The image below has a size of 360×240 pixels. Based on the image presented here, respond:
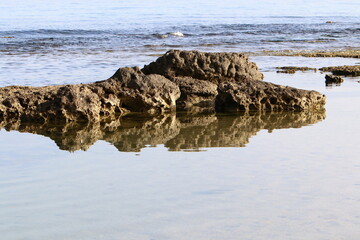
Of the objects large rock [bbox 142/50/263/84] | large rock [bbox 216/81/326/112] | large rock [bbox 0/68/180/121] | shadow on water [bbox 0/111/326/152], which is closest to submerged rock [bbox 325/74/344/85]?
large rock [bbox 142/50/263/84]

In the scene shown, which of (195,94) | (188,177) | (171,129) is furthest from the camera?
(195,94)

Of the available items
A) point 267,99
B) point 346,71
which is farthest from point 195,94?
point 346,71

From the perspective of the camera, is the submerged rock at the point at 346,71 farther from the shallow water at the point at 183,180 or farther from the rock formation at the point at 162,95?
the shallow water at the point at 183,180

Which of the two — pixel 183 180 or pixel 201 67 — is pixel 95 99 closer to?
pixel 201 67

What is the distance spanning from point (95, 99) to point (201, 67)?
2608mm

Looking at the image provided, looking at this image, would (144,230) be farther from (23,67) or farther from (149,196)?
(23,67)

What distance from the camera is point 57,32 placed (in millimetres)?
34281

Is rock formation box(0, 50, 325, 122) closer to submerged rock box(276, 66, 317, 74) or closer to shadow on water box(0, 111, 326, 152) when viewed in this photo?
shadow on water box(0, 111, 326, 152)

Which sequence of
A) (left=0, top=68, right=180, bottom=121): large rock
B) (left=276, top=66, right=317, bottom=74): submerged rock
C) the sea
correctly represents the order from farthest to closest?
(left=276, top=66, right=317, bottom=74): submerged rock → (left=0, top=68, right=180, bottom=121): large rock → the sea

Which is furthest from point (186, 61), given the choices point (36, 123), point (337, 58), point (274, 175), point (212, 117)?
point (337, 58)

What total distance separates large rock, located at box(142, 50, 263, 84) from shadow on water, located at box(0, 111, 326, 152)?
70.8 inches

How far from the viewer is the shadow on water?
→ 8031 millimetres

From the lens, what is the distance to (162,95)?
10.5 meters

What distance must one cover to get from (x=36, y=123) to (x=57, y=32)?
2555 cm
